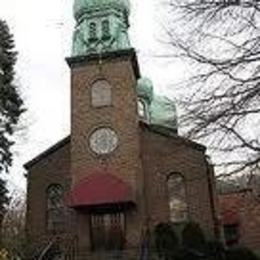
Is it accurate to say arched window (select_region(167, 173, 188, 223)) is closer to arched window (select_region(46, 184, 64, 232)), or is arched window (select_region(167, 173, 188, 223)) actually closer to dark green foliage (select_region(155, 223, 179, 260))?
dark green foliage (select_region(155, 223, 179, 260))

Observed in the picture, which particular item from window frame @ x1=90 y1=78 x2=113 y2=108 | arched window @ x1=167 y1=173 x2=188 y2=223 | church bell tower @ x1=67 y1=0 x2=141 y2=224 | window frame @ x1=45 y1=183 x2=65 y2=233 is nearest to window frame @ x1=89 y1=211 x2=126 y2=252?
church bell tower @ x1=67 y1=0 x2=141 y2=224

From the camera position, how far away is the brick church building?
27562 mm

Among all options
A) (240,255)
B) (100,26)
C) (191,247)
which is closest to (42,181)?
(100,26)

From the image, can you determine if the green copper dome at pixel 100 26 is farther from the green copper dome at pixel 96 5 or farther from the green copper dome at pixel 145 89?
the green copper dome at pixel 145 89

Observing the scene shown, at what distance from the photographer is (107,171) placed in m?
28.6

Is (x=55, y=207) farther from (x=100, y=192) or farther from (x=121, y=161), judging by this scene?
(x=121, y=161)

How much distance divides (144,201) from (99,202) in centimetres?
275

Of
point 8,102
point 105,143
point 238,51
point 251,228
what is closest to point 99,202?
point 105,143

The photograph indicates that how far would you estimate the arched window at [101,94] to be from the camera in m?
30.3

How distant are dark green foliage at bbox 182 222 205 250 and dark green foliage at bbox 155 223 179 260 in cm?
46

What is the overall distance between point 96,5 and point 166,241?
44.8 feet

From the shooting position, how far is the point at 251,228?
33.9m

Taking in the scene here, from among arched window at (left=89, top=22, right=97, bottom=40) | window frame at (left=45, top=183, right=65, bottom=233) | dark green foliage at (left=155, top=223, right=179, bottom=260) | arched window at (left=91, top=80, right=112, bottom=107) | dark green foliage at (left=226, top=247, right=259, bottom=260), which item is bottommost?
dark green foliage at (left=226, top=247, right=259, bottom=260)

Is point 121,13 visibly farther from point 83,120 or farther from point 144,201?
point 144,201
